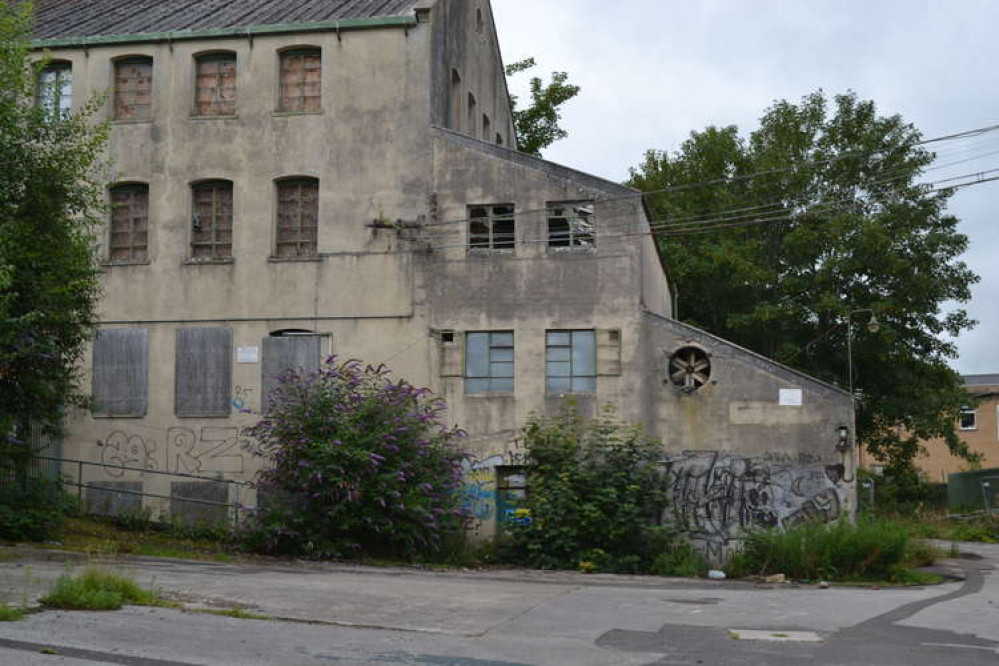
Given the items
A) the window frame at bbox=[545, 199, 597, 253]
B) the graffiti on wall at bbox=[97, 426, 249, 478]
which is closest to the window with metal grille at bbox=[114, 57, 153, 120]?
the graffiti on wall at bbox=[97, 426, 249, 478]

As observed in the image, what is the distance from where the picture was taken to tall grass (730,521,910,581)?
19.5 m

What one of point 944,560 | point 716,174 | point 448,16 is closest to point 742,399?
point 944,560

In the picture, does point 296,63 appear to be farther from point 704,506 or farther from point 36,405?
point 704,506

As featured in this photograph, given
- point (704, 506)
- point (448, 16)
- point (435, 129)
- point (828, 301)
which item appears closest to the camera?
point (704, 506)

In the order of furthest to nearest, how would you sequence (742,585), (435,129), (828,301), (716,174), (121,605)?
(716,174), (828,301), (435,129), (742,585), (121,605)

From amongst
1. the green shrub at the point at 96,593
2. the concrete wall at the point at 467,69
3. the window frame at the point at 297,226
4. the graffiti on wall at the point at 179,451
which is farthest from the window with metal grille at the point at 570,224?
the green shrub at the point at 96,593

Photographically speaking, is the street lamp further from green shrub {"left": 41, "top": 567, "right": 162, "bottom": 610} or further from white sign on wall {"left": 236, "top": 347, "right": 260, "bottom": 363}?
green shrub {"left": 41, "top": 567, "right": 162, "bottom": 610}

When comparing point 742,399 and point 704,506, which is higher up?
point 742,399

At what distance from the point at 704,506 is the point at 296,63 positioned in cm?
1285

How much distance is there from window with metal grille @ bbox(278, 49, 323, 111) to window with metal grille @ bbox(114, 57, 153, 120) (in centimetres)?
302

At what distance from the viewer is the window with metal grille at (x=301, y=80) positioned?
24.6 m

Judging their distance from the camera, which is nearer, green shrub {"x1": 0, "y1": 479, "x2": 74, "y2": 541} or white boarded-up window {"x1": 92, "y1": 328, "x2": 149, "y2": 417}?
green shrub {"x1": 0, "y1": 479, "x2": 74, "y2": 541}

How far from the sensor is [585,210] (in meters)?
23.2

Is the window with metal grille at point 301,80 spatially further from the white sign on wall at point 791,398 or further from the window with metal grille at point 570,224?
the white sign on wall at point 791,398
